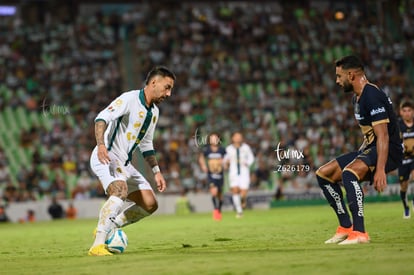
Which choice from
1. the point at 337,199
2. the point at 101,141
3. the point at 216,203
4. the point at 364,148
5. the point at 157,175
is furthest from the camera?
the point at 216,203

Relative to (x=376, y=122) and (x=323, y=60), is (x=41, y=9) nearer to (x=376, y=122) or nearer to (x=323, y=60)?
(x=323, y=60)

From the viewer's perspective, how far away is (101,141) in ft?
35.0

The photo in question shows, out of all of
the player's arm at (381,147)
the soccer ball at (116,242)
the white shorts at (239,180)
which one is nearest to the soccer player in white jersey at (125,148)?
the soccer ball at (116,242)

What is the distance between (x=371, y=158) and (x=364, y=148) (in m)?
0.37

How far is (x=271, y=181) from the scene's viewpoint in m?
31.7

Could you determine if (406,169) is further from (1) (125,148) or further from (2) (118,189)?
(2) (118,189)

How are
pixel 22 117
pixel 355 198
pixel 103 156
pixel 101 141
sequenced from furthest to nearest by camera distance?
pixel 22 117
pixel 355 198
pixel 101 141
pixel 103 156

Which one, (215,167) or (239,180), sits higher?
(215,167)

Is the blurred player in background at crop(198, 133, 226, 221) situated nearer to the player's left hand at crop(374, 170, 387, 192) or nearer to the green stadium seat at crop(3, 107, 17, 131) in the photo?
the green stadium seat at crop(3, 107, 17, 131)

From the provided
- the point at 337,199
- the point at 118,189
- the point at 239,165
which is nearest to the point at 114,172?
the point at 118,189

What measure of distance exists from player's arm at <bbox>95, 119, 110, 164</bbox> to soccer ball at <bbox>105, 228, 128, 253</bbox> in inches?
46.6

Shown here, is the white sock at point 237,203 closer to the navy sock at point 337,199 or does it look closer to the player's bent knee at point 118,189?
the navy sock at point 337,199

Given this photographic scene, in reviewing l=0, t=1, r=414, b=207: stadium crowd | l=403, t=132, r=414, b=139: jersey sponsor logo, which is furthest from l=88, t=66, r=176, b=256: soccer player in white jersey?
l=0, t=1, r=414, b=207: stadium crowd

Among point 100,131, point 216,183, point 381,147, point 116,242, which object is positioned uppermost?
point 100,131
